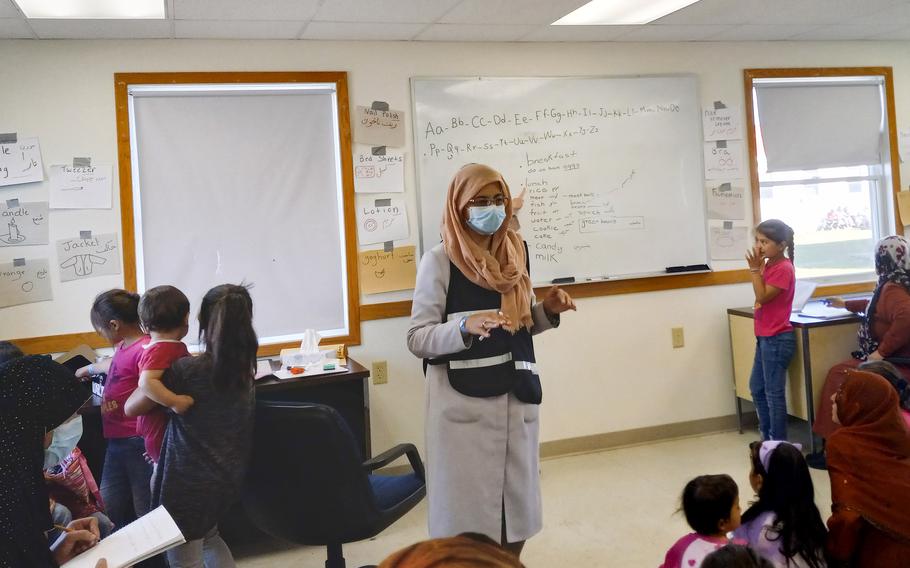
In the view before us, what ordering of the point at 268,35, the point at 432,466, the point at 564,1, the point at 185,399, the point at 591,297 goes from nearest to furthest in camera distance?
the point at 185,399 < the point at 432,466 < the point at 564,1 < the point at 268,35 < the point at 591,297

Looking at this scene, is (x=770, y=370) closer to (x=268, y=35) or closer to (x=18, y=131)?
(x=268, y=35)

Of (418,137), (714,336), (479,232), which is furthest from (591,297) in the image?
(479,232)

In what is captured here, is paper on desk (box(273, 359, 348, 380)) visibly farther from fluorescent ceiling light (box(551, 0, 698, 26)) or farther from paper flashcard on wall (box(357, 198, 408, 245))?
fluorescent ceiling light (box(551, 0, 698, 26))

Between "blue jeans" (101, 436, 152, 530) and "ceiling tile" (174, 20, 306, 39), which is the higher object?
"ceiling tile" (174, 20, 306, 39)

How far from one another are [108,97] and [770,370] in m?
3.48

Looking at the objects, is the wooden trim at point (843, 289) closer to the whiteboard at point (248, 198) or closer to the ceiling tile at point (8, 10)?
the whiteboard at point (248, 198)

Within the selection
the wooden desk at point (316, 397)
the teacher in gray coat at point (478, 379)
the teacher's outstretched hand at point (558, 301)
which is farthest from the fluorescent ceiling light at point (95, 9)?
the teacher's outstretched hand at point (558, 301)

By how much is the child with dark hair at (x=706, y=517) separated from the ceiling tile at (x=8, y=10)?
2.97 meters

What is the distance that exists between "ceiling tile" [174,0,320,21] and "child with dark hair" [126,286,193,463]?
4.69ft

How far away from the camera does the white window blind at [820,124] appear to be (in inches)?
172

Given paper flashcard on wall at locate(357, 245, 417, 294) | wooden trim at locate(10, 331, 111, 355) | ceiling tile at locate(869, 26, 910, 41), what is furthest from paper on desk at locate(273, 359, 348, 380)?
ceiling tile at locate(869, 26, 910, 41)

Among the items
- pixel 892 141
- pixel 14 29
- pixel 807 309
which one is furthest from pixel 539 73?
pixel 14 29

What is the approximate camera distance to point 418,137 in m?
3.76

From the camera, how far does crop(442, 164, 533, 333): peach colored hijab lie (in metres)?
2.16
